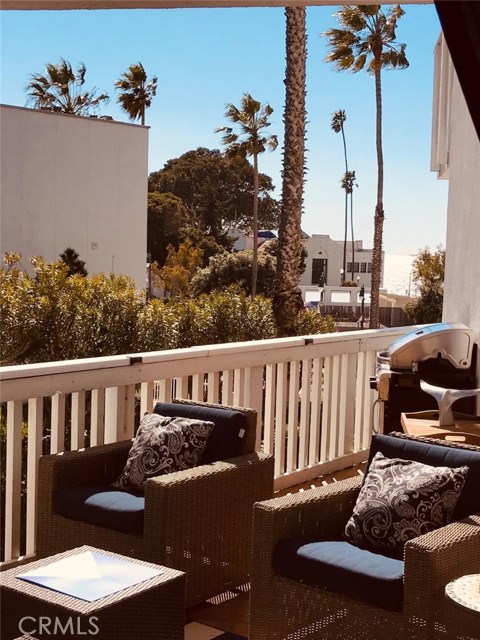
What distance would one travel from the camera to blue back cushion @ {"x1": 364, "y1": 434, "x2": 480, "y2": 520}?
3285 mm

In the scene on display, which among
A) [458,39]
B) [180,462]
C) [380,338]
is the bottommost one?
[180,462]

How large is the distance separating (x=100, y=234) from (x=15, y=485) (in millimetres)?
26547

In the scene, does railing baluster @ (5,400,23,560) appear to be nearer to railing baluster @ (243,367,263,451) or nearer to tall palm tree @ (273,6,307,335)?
railing baluster @ (243,367,263,451)

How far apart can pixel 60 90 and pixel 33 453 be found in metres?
39.3

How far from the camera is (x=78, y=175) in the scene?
97.0 feet

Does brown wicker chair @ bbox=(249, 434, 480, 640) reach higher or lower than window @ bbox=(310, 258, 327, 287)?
lower

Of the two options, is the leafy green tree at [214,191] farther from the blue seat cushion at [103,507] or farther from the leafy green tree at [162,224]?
the blue seat cushion at [103,507]

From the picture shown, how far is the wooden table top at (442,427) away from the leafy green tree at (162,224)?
136 ft

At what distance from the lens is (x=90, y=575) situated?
2865mm

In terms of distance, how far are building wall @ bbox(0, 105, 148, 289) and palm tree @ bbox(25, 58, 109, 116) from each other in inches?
475

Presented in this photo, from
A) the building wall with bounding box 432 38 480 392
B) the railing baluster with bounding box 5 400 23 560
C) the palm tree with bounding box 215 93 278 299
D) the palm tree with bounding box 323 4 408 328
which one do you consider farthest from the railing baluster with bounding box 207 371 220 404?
the palm tree with bounding box 215 93 278 299

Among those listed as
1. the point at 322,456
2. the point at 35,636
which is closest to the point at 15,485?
the point at 35,636

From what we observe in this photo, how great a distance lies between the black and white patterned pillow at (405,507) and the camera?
10.5ft

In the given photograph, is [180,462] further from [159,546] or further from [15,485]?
[15,485]
